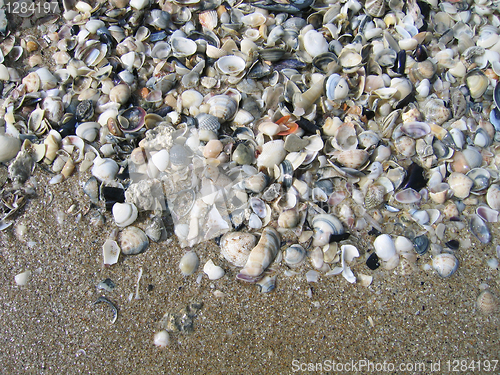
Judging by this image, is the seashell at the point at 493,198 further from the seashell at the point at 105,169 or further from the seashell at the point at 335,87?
the seashell at the point at 105,169

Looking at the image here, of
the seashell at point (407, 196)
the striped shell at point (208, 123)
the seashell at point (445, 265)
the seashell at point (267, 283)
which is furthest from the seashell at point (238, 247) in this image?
the seashell at point (445, 265)

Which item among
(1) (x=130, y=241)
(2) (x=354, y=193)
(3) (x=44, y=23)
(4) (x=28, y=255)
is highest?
(3) (x=44, y=23)

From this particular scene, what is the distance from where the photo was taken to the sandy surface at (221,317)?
2.08 meters

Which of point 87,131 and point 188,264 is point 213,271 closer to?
point 188,264

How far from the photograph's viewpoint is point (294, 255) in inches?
87.8

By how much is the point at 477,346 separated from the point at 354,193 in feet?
4.29

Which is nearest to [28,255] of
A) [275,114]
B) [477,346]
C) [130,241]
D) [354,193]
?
[130,241]

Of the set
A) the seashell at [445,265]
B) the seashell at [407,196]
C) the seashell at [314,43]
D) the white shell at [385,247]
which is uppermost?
the seashell at [314,43]

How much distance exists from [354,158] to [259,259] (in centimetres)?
105

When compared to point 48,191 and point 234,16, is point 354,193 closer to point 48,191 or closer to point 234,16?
point 234,16

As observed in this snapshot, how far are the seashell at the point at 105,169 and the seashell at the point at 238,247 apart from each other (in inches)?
41.1

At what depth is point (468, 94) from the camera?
279 centimetres

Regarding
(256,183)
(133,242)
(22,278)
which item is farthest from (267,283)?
(22,278)

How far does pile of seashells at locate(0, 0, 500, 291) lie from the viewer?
2346 mm
